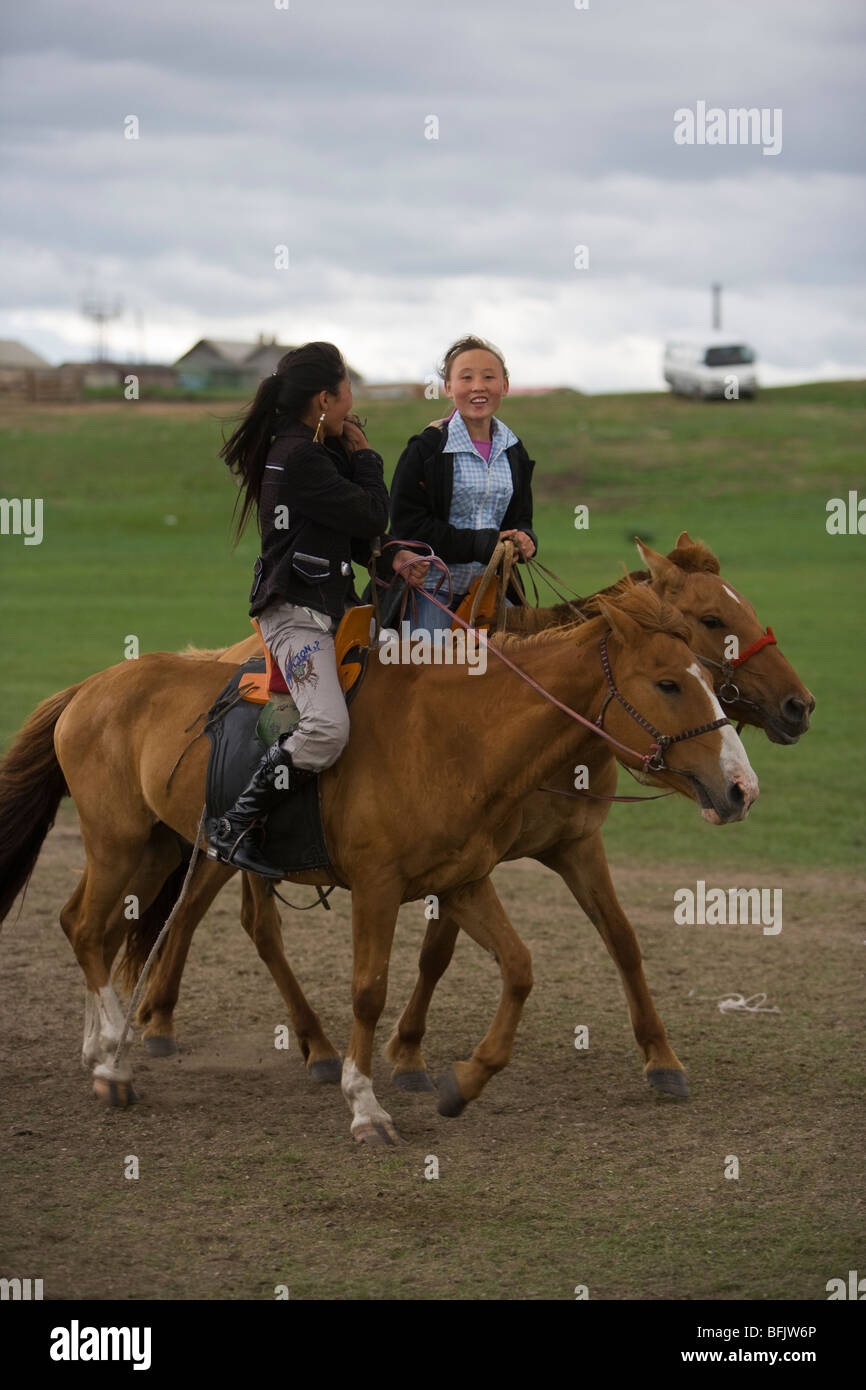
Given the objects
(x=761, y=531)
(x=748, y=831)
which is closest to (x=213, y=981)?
(x=748, y=831)

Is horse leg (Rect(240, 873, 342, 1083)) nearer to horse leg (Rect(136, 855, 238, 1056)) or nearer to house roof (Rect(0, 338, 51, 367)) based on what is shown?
horse leg (Rect(136, 855, 238, 1056))

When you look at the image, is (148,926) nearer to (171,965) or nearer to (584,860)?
(171,965)

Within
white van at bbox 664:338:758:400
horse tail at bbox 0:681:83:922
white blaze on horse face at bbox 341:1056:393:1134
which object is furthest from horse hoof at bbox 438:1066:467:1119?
white van at bbox 664:338:758:400

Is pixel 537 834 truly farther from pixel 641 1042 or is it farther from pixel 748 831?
pixel 748 831

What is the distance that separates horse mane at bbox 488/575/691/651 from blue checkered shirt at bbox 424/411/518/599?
2.59 feet

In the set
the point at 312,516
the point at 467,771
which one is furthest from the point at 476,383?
the point at 467,771

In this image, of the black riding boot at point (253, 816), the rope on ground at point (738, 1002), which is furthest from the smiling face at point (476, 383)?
the rope on ground at point (738, 1002)

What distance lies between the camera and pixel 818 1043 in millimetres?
6707

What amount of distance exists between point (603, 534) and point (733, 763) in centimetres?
2957

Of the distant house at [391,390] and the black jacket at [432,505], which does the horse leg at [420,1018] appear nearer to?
the black jacket at [432,505]

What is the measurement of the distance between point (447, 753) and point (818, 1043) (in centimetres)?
238

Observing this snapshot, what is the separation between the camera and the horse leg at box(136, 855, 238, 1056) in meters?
6.77

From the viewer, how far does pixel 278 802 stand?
570cm

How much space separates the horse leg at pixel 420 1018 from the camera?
20.6 feet
